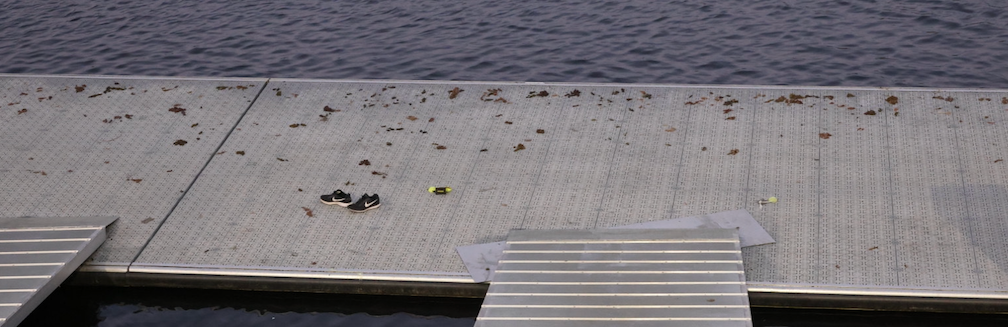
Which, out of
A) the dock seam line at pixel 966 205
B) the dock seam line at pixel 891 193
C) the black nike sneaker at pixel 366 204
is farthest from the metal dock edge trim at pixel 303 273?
the dock seam line at pixel 966 205

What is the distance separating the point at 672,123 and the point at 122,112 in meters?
5.02

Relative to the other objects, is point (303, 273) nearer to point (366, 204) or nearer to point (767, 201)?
point (366, 204)

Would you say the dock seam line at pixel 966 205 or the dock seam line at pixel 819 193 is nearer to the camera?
the dock seam line at pixel 966 205

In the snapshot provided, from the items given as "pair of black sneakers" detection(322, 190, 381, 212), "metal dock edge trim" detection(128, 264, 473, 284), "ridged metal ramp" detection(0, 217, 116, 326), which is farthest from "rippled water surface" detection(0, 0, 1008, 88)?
"metal dock edge trim" detection(128, 264, 473, 284)

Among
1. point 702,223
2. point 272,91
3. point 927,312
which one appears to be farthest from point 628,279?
point 272,91

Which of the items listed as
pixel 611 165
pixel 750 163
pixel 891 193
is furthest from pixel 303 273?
pixel 891 193

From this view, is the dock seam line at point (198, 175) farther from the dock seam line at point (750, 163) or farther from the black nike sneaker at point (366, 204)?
the dock seam line at point (750, 163)

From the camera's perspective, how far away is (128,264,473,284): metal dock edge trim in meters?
6.69

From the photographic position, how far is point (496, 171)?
812 cm

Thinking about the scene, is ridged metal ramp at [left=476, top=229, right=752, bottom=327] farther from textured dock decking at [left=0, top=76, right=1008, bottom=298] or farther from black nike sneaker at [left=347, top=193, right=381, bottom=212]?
black nike sneaker at [left=347, top=193, right=381, bottom=212]

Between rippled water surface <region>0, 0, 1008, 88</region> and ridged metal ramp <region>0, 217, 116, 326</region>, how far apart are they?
480 cm

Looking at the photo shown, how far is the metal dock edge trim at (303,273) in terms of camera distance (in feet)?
21.9

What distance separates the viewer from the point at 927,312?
646cm

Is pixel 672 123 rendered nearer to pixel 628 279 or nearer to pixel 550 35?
pixel 628 279
